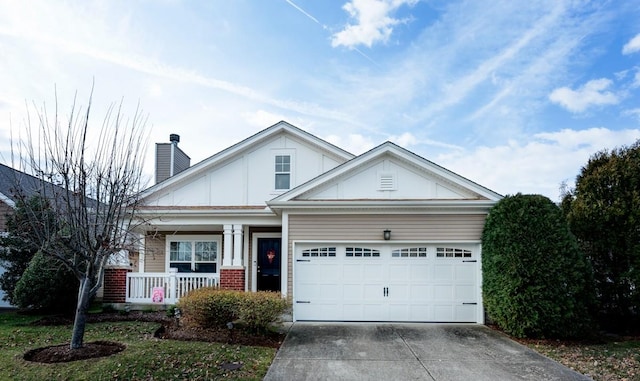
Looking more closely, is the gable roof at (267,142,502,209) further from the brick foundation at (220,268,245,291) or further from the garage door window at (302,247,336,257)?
the brick foundation at (220,268,245,291)

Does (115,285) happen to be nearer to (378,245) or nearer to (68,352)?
(68,352)

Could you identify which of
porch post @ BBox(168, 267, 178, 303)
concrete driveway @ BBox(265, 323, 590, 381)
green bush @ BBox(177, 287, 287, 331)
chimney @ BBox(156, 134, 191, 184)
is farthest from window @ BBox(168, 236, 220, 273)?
concrete driveway @ BBox(265, 323, 590, 381)

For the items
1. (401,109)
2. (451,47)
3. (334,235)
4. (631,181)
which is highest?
(451,47)

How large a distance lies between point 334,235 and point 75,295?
7.16 m

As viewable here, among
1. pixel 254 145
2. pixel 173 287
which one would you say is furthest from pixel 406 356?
pixel 254 145

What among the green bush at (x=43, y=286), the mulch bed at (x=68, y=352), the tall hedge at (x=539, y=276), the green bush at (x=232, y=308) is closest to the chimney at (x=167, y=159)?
the green bush at (x=43, y=286)

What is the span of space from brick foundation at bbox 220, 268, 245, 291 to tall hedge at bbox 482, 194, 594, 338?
6587 millimetres

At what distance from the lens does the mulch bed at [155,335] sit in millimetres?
6758

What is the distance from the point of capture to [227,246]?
39.2ft

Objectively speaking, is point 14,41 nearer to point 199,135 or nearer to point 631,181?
point 199,135

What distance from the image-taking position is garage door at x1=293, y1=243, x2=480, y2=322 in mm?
10695

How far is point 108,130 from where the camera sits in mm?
7863

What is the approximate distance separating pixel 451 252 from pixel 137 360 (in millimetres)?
7772

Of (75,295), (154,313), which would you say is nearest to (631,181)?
(154,313)
